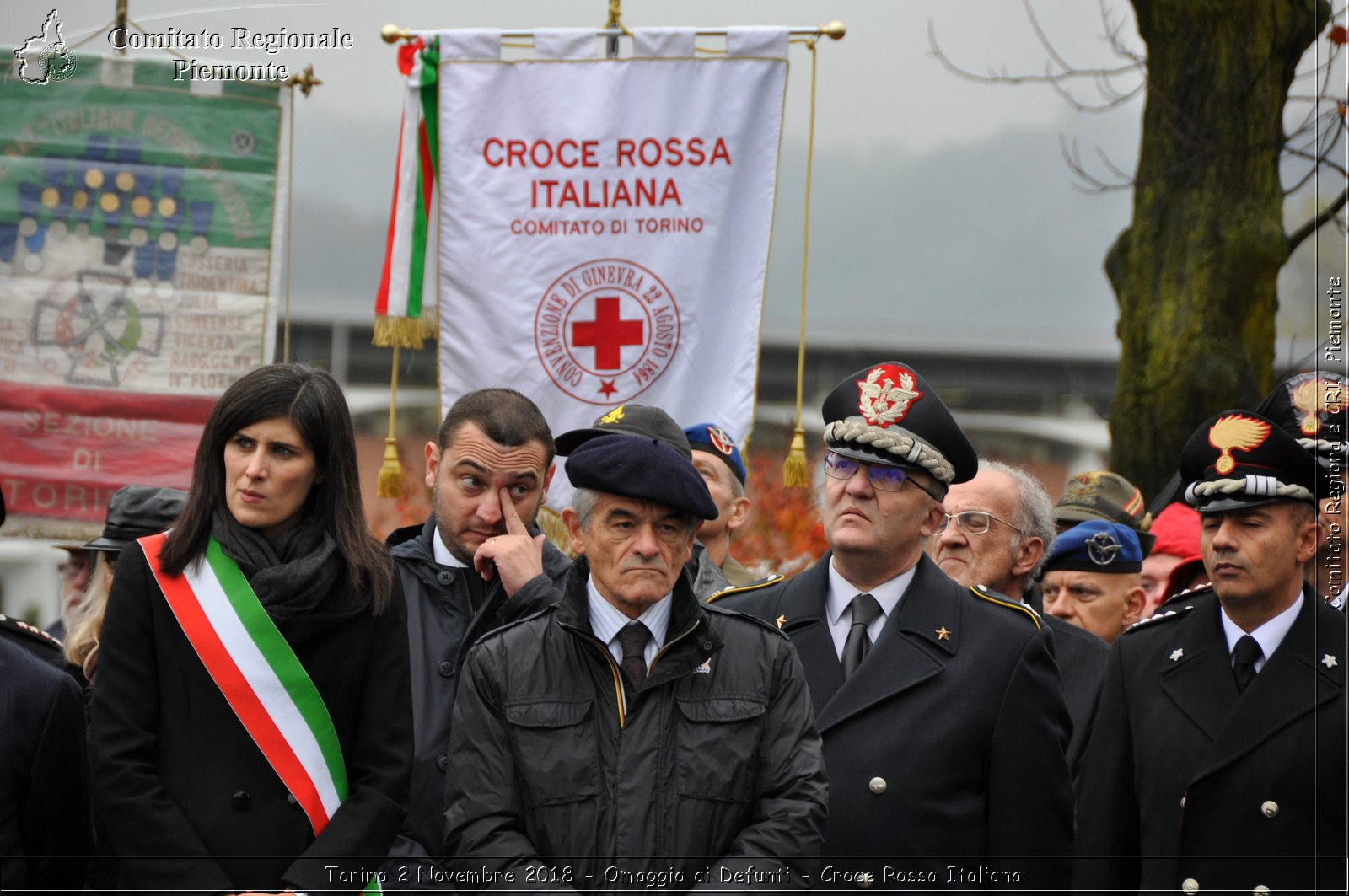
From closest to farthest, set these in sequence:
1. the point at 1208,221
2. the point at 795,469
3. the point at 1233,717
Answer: the point at 1233,717 → the point at 795,469 → the point at 1208,221

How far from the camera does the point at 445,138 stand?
698 centimetres

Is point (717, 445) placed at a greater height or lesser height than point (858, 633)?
greater

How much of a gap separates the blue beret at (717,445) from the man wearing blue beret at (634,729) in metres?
2.13

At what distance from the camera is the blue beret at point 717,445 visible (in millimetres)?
5797

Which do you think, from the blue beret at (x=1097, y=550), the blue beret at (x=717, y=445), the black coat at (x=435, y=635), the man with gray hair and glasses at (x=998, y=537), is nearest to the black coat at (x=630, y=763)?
the black coat at (x=435, y=635)

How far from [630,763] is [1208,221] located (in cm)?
547

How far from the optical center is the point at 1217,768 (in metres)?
3.91

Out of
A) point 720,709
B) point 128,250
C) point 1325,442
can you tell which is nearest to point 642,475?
point 720,709

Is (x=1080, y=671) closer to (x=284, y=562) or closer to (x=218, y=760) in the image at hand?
(x=284, y=562)

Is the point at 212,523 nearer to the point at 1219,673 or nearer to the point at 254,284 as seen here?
the point at 1219,673

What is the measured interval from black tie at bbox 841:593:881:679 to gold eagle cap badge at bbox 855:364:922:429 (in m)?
0.49

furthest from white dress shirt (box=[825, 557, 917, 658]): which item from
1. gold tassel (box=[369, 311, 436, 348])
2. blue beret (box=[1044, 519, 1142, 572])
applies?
gold tassel (box=[369, 311, 436, 348])

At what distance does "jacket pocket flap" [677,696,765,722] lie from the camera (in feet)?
11.3

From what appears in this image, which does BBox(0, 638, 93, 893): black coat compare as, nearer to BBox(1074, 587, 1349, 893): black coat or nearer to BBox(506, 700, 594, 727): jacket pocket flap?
BBox(506, 700, 594, 727): jacket pocket flap
